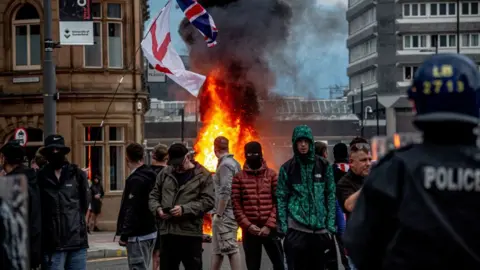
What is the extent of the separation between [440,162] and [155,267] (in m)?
9.88

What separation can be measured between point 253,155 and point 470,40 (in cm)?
8971

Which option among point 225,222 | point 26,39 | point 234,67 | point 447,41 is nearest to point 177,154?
point 225,222

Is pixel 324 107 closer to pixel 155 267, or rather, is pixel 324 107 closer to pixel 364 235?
pixel 155 267

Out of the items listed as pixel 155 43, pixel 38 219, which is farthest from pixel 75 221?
pixel 155 43

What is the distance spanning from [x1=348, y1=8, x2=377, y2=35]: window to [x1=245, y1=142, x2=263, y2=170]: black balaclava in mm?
91091

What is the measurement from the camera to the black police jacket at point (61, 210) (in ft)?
32.6

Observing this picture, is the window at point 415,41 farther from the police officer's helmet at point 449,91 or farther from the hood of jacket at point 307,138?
the police officer's helmet at point 449,91

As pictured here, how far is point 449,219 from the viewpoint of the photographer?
3756mm

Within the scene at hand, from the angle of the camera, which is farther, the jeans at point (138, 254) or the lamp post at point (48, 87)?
the lamp post at point (48, 87)

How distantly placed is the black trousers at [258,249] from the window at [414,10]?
88340 mm

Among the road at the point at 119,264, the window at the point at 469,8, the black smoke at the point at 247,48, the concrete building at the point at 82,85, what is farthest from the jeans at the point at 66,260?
the window at the point at 469,8

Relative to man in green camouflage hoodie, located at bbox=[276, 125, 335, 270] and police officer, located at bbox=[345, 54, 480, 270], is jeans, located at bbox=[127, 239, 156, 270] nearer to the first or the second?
man in green camouflage hoodie, located at bbox=[276, 125, 335, 270]

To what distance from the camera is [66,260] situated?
1014 cm

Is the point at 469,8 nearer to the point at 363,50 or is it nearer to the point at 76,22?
the point at 363,50
